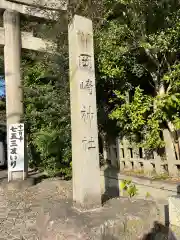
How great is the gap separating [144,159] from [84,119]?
3.27 m

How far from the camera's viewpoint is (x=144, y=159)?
704 cm

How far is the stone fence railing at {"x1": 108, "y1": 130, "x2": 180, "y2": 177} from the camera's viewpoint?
6.31m

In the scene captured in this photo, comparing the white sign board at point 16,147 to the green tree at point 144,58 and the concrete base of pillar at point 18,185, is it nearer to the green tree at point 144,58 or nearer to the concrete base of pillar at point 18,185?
the concrete base of pillar at point 18,185

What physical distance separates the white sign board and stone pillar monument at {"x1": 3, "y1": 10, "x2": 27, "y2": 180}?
0.27 metres

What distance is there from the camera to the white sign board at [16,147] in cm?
802

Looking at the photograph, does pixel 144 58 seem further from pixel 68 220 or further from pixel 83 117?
pixel 68 220

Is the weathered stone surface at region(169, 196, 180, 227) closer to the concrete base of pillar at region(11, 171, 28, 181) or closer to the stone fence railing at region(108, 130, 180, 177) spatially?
the stone fence railing at region(108, 130, 180, 177)

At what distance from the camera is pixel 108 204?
4.40 meters

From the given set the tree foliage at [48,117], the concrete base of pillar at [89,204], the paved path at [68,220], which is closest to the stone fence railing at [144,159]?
the tree foliage at [48,117]

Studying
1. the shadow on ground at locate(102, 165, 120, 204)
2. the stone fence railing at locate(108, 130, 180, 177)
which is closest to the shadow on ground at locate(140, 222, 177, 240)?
the stone fence railing at locate(108, 130, 180, 177)

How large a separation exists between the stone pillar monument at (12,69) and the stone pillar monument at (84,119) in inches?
172

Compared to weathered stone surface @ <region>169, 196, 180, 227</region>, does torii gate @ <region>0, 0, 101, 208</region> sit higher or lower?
higher

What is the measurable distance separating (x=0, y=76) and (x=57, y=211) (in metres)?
10.6

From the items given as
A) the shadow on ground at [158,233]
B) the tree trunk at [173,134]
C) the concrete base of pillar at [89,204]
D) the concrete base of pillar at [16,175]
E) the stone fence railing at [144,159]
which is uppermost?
the tree trunk at [173,134]
